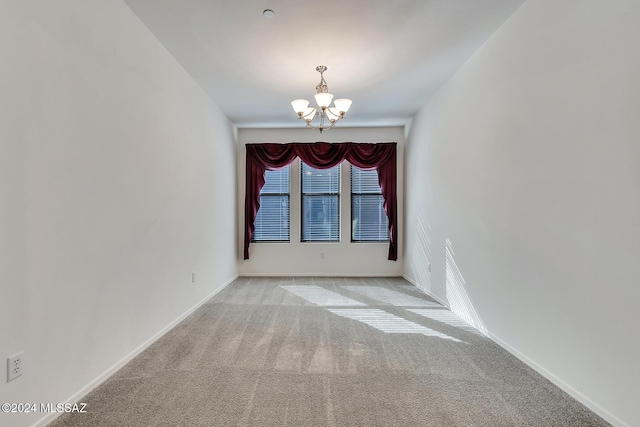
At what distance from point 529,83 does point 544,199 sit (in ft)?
2.86

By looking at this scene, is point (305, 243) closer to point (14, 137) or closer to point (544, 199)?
point (544, 199)

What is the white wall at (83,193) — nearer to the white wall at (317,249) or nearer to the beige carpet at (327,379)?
the beige carpet at (327,379)

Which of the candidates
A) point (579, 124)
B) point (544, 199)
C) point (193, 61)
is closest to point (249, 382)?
point (544, 199)

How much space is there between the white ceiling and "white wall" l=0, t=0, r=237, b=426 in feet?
1.14

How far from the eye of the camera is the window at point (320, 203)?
19.6 feet

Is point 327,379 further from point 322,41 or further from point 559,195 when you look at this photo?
point 322,41

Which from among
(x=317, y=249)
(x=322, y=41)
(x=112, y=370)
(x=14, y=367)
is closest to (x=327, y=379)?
(x=112, y=370)

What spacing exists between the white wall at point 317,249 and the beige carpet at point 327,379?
238 centimetres

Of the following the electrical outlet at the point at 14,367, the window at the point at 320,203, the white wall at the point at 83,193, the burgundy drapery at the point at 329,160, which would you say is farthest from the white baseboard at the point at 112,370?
the window at the point at 320,203

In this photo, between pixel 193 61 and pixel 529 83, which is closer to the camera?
pixel 529 83

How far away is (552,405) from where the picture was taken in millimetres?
Result: 1840

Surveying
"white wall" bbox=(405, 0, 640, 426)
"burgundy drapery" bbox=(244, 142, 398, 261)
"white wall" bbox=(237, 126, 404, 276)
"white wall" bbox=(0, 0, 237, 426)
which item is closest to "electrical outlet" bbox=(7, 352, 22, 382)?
"white wall" bbox=(0, 0, 237, 426)

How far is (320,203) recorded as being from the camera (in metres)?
5.99

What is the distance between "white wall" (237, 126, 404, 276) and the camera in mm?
5852
